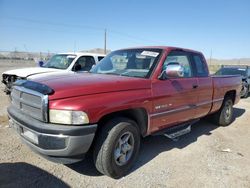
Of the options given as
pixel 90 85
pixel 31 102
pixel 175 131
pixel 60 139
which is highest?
pixel 90 85

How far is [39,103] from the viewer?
2.96 m

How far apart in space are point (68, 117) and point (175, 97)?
2084mm

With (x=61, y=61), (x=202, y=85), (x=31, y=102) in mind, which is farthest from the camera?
(x=61, y=61)

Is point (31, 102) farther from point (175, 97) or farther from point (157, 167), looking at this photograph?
point (175, 97)

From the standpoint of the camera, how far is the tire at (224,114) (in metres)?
6.39

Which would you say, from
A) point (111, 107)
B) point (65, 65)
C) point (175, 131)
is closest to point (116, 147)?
point (111, 107)

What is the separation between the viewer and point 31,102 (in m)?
3.12

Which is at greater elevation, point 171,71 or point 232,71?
point 171,71

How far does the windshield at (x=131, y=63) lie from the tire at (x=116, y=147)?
97cm

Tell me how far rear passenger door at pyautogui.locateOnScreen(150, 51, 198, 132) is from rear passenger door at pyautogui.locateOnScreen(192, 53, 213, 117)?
173mm

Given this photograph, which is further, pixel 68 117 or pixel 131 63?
pixel 131 63

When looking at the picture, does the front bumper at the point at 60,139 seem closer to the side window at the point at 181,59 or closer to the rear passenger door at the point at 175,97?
the rear passenger door at the point at 175,97

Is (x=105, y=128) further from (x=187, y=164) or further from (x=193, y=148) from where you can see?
(x=193, y=148)

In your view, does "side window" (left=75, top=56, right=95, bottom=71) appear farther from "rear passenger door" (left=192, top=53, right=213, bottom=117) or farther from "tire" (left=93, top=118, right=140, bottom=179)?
"tire" (left=93, top=118, right=140, bottom=179)
